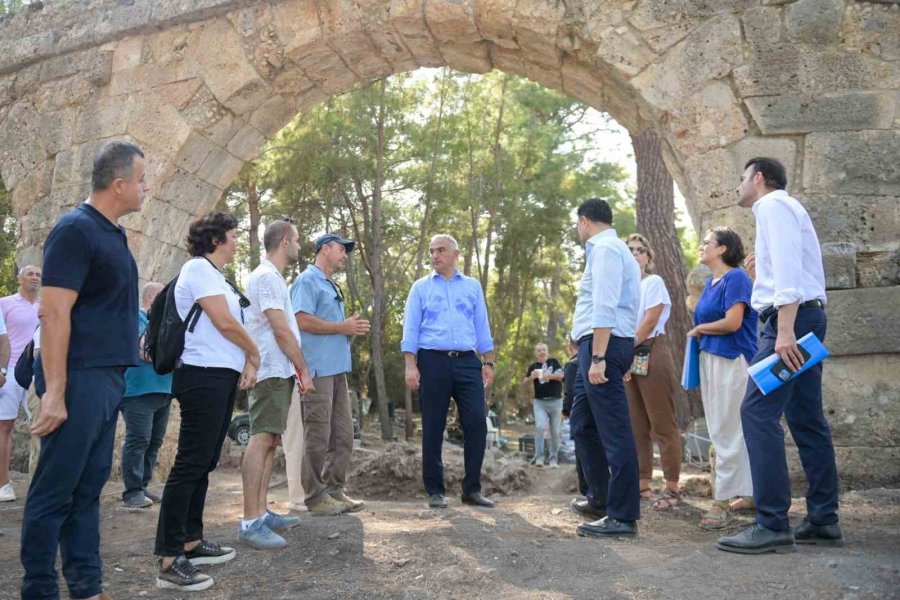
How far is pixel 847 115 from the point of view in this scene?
4.85m

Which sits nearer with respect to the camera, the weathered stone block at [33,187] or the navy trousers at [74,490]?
the navy trousers at [74,490]

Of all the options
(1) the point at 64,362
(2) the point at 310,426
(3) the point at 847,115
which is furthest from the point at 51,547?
(3) the point at 847,115

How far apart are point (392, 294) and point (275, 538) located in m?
13.7

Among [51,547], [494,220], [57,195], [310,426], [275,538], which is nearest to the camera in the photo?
[51,547]

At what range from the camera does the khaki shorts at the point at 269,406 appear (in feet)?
13.1

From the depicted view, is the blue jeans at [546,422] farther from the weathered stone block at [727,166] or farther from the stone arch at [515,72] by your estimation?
the weathered stone block at [727,166]

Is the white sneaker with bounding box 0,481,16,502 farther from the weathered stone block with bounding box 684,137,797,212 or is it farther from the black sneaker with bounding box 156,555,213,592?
the weathered stone block with bounding box 684,137,797,212

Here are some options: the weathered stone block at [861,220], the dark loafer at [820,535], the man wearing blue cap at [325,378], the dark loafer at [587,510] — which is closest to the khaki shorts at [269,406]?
the man wearing blue cap at [325,378]

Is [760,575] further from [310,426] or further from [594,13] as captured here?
[594,13]

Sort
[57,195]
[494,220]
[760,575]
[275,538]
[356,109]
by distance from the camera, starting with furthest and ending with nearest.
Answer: [494,220] < [356,109] < [57,195] < [275,538] < [760,575]

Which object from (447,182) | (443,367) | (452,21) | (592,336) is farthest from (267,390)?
(447,182)

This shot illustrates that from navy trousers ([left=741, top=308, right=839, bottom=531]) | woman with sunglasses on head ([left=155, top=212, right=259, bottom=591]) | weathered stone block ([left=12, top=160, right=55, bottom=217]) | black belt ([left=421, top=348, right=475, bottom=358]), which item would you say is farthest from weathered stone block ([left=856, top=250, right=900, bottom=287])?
weathered stone block ([left=12, top=160, right=55, bottom=217])

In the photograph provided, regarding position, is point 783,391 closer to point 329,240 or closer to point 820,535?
point 820,535

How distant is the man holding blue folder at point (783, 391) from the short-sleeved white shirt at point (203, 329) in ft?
7.66
